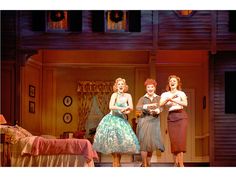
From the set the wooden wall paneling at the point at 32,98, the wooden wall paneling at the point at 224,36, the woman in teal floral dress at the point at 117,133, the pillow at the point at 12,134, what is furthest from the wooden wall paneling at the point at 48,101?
the woman in teal floral dress at the point at 117,133

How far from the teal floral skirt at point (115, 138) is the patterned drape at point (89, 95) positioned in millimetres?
7779

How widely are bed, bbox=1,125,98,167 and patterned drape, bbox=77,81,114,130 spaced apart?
7008 mm

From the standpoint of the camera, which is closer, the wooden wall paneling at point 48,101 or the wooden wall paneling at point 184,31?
the wooden wall paneling at point 184,31

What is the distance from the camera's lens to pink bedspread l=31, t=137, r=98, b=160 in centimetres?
1381

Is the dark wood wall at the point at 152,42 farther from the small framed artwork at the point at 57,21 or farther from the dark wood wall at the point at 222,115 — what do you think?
the small framed artwork at the point at 57,21

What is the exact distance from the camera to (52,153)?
13875 mm

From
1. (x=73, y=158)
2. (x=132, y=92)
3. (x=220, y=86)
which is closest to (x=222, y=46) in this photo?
(x=220, y=86)

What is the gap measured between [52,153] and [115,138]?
1.52 meters

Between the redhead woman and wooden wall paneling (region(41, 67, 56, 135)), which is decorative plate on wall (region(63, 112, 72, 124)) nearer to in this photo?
wooden wall paneling (region(41, 67, 56, 135))

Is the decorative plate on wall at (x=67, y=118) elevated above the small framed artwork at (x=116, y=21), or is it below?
below

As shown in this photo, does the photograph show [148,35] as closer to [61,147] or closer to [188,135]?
[188,135]

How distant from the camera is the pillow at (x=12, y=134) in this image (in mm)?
13961
